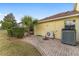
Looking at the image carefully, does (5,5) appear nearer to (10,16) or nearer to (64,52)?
(10,16)

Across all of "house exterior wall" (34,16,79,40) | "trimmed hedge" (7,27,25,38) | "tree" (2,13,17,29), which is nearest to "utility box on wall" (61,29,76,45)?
"house exterior wall" (34,16,79,40)

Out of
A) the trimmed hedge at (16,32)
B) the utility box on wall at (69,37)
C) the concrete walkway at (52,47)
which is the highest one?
the trimmed hedge at (16,32)

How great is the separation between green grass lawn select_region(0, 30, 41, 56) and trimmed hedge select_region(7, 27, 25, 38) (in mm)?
89

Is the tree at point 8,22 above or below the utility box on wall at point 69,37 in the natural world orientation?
above

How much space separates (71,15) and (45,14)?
47 cm

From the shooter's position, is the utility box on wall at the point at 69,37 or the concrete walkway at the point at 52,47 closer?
the concrete walkway at the point at 52,47

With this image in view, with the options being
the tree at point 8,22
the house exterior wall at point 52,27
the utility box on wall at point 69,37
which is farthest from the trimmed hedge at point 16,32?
the utility box on wall at point 69,37

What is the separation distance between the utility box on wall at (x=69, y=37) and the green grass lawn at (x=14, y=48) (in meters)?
0.58

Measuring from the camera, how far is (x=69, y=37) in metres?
2.77

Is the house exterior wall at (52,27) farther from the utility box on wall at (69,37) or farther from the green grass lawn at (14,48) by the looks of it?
the green grass lawn at (14,48)

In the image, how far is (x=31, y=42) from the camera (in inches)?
100

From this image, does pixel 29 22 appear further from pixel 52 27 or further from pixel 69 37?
pixel 69 37

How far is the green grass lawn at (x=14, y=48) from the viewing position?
2.47m

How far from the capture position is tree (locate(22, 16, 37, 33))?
8.23ft
